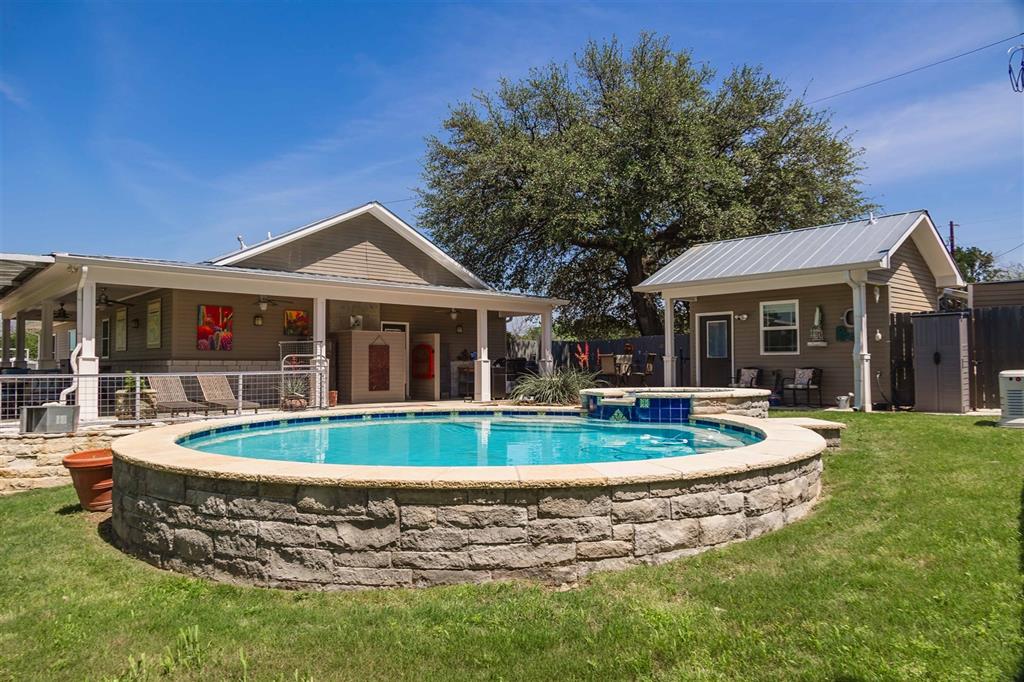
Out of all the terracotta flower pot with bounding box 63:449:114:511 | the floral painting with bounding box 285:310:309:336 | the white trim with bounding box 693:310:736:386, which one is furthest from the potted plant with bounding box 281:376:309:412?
the white trim with bounding box 693:310:736:386

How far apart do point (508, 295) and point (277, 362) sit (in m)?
5.45

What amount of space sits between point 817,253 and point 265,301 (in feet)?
37.7

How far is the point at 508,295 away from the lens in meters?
15.6

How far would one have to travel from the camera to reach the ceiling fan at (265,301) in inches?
548

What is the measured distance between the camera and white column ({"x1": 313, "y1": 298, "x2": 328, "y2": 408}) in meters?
12.1

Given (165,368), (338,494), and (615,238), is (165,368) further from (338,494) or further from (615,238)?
(615,238)

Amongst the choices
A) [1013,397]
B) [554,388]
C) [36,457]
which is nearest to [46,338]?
[36,457]

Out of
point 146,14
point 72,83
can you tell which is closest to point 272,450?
point 146,14

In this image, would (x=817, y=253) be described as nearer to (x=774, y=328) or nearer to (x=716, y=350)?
(x=774, y=328)

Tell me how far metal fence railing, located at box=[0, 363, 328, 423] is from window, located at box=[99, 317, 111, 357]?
17.9ft

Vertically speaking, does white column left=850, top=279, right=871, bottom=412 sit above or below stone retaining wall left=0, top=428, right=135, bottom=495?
above

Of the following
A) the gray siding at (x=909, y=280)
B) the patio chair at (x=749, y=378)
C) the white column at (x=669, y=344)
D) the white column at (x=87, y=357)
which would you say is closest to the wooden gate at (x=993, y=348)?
the gray siding at (x=909, y=280)

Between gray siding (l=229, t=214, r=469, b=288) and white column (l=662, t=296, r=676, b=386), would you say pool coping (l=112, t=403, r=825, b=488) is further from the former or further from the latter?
gray siding (l=229, t=214, r=469, b=288)

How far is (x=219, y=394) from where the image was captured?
11.0m
